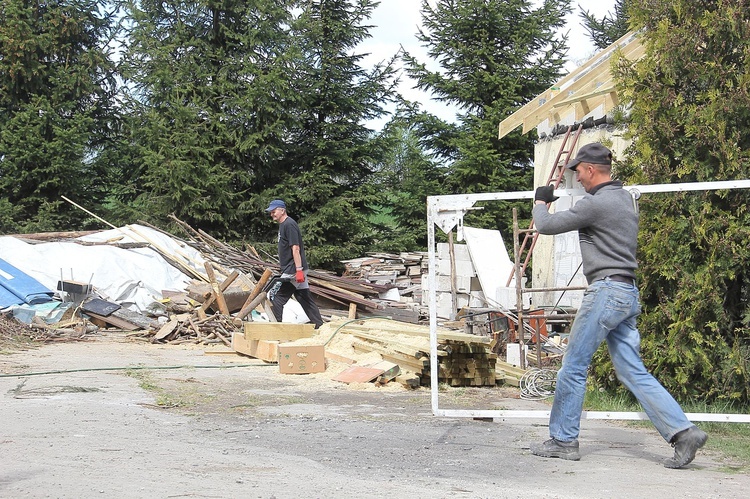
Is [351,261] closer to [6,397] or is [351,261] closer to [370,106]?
[370,106]

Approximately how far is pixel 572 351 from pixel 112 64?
22.0 m

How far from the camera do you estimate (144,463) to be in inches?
205

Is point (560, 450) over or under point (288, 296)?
under

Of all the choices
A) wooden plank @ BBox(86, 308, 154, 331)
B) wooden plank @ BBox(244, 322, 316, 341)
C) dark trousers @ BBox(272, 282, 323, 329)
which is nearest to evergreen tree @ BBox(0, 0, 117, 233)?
wooden plank @ BBox(86, 308, 154, 331)

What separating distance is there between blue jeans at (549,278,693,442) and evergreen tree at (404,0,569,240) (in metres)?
18.0

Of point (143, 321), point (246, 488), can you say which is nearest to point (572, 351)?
point (246, 488)

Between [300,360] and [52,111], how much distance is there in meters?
15.9

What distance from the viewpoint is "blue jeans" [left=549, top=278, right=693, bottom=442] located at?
18.6 ft

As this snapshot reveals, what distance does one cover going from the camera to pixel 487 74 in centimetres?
2408

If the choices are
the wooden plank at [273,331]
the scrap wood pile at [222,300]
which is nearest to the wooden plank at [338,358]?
the wooden plank at [273,331]

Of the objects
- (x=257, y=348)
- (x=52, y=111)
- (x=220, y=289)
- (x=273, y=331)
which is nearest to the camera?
(x=273, y=331)

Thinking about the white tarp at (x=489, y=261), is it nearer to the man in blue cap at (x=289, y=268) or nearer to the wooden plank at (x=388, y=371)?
the man in blue cap at (x=289, y=268)

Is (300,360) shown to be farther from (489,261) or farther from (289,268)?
(489,261)

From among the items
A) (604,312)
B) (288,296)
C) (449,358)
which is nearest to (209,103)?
(288,296)
